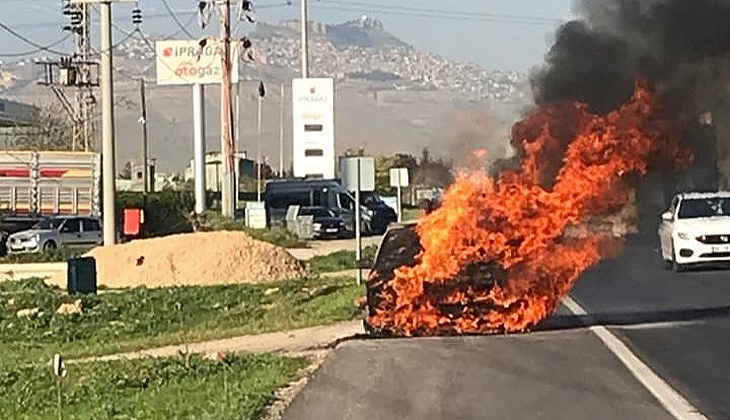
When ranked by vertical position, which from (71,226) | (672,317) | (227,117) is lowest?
(672,317)

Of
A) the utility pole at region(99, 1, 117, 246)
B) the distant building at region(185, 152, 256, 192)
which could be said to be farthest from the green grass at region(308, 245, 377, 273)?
the distant building at region(185, 152, 256, 192)

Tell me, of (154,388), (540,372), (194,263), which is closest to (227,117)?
(194,263)

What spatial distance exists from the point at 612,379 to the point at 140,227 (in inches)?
1815

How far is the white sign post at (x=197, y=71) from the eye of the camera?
68.3 m

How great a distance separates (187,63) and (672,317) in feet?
169

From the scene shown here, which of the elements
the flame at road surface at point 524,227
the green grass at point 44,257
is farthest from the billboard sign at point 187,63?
the flame at road surface at point 524,227

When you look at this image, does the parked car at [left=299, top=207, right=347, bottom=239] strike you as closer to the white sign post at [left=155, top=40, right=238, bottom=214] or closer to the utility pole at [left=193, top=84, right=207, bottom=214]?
the utility pole at [left=193, top=84, right=207, bottom=214]

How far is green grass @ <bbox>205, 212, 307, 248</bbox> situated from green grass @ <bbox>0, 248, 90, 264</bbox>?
770cm

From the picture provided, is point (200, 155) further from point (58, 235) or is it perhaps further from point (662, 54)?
point (662, 54)

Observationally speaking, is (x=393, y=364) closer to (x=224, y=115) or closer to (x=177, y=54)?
(x=224, y=115)

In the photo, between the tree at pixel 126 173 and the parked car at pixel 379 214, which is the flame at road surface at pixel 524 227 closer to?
the parked car at pixel 379 214

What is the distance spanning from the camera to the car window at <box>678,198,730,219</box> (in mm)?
32188

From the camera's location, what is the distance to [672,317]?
22281 mm

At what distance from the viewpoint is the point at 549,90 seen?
20562 mm
